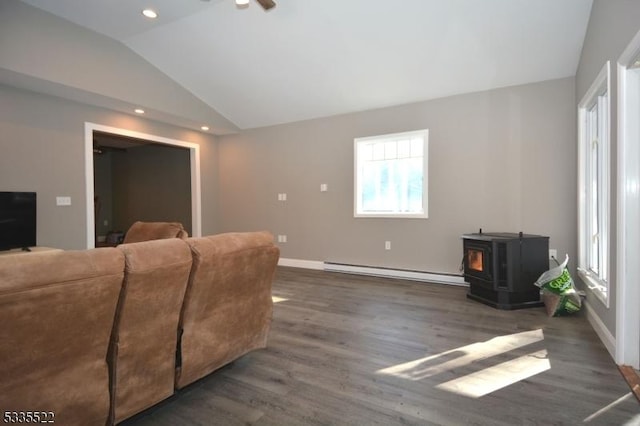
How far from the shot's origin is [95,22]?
3.85 m

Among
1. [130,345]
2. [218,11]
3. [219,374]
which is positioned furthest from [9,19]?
[219,374]

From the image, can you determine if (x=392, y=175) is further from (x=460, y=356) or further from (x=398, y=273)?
(x=460, y=356)

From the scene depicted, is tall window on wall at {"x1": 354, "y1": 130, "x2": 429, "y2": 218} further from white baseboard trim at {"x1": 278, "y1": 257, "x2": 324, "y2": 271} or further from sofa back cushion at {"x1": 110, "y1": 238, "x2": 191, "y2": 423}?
sofa back cushion at {"x1": 110, "y1": 238, "x2": 191, "y2": 423}

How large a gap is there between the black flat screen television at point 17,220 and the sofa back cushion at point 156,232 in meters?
1.26

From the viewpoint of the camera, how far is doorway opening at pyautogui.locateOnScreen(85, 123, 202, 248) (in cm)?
468

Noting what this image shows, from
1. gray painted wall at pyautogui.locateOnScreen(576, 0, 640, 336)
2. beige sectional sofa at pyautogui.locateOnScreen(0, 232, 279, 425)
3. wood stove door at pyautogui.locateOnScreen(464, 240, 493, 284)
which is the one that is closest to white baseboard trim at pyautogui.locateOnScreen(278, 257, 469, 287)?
wood stove door at pyautogui.locateOnScreen(464, 240, 493, 284)

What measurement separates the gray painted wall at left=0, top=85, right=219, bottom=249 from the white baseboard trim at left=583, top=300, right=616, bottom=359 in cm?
599

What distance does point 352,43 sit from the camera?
3.98m

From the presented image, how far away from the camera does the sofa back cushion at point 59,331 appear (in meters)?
1.13

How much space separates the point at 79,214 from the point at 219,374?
12.2 ft

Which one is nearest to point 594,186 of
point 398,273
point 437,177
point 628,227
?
point 628,227

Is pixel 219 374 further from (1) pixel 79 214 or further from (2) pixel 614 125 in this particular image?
(1) pixel 79 214

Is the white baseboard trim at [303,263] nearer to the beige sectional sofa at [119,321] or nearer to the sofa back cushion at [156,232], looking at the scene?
the sofa back cushion at [156,232]

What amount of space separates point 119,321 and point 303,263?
174 inches
